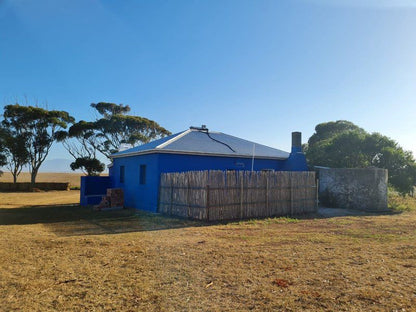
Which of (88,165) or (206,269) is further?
(88,165)

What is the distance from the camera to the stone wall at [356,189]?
1495cm

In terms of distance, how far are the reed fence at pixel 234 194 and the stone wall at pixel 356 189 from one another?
8.80 feet

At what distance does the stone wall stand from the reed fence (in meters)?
2.68

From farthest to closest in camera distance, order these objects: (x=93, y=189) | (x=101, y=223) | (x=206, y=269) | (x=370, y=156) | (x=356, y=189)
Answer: (x=370, y=156) → (x=93, y=189) → (x=356, y=189) → (x=101, y=223) → (x=206, y=269)

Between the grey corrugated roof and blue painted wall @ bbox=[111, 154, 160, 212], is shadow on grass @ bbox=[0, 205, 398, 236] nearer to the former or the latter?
blue painted wall @ bbox=[111, 154, 160, 212]

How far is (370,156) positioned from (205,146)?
10.8 metres

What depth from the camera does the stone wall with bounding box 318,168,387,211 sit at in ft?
49.0

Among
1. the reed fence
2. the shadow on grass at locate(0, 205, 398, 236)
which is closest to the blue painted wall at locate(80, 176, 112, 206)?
the shadow on grass at locate(0, 205, 398, 236)

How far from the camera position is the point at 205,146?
15.7 meters

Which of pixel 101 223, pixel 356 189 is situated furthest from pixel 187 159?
pixel 356 189

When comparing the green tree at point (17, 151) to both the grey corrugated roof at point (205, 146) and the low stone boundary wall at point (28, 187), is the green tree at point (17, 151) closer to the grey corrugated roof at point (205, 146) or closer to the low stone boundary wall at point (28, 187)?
the low stone boundary wall at point (28, 187)

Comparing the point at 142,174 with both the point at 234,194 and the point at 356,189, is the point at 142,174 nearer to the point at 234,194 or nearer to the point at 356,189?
the point at 234,194

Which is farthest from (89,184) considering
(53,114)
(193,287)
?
(53,114)

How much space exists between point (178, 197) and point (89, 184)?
8.91 meters
